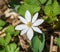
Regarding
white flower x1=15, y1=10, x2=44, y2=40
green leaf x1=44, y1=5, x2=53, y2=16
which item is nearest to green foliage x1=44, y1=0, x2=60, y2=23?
green leaf x1=44, y1=5, x2=53, y2=16

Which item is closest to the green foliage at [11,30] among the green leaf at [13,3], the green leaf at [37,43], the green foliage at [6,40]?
the green foliage at [6,40]

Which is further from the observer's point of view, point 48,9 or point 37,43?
point 48,9

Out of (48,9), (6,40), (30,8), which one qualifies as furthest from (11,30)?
(48,9)

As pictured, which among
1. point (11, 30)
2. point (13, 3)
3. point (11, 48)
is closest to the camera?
point (11, 48)

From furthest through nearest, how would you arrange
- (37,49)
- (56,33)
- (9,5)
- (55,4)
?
1. (9,5)
2. (56,33)
3. (55,4)
4. (37,49)

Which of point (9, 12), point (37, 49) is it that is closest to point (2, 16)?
point (9, 12)

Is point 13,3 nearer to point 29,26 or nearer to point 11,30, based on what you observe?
point 11,30

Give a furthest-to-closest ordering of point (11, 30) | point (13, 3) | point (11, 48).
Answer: point (13, 3) → point (11, 30) → point (11, 48)

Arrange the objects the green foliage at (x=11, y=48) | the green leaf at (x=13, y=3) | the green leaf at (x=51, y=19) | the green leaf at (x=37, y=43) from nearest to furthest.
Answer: the green leaf at (x=37, y=43)
the green foliage at (x=11, y=48)
the green leaf at (x=51, y=19)
the green leaf at (x=13, y=3)

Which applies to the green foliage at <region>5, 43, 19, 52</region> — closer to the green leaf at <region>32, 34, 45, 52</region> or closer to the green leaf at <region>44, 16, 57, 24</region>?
the green leaf at <region>32, 34, 45, 52</region>

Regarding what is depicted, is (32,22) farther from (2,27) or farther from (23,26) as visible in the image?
(2,27)

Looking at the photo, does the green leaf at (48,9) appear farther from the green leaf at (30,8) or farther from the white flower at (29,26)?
the white flower at (29,26)
